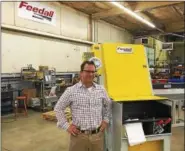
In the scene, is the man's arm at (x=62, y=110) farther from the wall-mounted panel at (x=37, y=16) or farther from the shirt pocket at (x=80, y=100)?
the wall-mounted panel at (x=37, y=16)

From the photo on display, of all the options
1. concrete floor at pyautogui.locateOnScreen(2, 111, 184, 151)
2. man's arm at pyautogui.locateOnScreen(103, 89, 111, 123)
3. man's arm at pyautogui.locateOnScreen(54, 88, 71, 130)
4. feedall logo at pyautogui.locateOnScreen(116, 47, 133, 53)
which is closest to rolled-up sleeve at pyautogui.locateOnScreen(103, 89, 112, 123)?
man's arm at pyautogui.locateOnScreen(103, 89, 111, 123)

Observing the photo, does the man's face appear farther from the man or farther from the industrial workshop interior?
the industrial workshop interior

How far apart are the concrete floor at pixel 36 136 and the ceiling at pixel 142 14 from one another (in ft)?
13.9

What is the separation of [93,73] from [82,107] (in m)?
0.30

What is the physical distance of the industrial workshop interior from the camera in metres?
2.07

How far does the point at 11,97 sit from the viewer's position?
564 cm

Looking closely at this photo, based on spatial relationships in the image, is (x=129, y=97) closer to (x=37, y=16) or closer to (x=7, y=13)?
(x=7, y=13)

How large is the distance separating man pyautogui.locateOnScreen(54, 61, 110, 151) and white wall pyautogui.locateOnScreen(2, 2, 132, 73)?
14.9 ft

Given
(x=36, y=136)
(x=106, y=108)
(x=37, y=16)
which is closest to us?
(x=106, y=108)

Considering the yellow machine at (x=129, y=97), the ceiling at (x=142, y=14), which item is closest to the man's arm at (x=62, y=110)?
the yellow machine at (x=129, y=97)

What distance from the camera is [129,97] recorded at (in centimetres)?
211

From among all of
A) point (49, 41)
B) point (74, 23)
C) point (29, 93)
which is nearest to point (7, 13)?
point (49, 41)

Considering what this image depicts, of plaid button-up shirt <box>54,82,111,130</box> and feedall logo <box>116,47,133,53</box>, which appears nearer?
plaid button-up shirt <box>54,82,111,130</box>

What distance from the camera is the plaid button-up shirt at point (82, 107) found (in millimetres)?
1811
